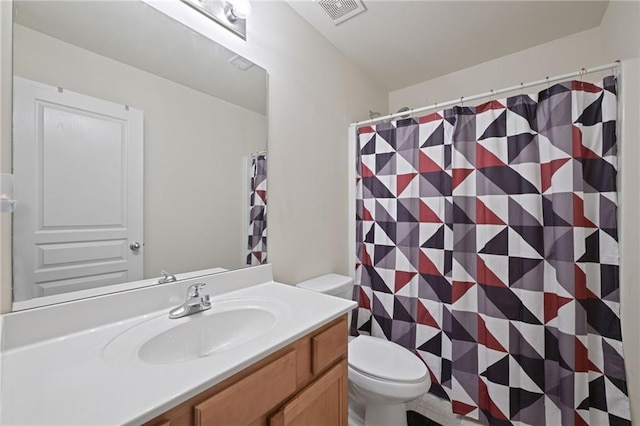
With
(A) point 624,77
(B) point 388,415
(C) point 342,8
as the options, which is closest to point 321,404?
(B) point 388,415

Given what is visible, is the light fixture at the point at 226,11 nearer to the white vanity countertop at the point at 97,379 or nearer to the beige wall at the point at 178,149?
the beige wall at the point at 178,149

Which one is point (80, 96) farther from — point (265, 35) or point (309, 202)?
point (309, 202)

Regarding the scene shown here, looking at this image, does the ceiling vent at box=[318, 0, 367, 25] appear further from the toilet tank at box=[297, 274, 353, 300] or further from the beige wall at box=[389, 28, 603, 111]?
the toilet tank at box=[297, 274, 353, 300]

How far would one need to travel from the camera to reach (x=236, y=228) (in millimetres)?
1298

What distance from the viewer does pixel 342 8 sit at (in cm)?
158

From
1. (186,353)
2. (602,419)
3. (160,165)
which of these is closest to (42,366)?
(186,353)

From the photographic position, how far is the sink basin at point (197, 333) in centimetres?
76

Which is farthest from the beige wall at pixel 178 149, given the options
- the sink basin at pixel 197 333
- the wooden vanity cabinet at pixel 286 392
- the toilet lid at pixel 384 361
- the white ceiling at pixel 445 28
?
the white ceiling at pixel 445 28

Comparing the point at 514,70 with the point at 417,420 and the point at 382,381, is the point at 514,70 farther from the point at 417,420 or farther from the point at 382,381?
the point at 417,420

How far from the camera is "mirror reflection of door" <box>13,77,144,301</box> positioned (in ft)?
2.55

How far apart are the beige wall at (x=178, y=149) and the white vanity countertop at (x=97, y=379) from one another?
0.33 meters

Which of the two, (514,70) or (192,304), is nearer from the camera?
(192,304)

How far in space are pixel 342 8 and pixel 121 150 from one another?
1449 millimetres

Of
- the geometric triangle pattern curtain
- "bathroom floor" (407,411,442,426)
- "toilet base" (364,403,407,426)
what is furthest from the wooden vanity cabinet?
the geometric triangle pattern curtain
